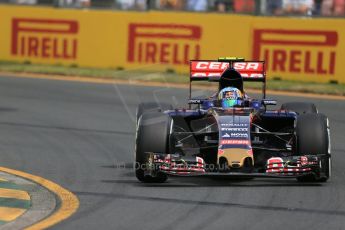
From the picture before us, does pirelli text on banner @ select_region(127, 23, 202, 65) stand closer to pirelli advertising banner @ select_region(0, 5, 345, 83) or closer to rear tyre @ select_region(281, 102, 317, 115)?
pirelli advertising banner @ select_region(0, 5, 345, 83)

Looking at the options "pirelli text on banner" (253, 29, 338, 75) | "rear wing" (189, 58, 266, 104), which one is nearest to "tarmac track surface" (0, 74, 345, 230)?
"rear wing" (189, 58, 266, 104)


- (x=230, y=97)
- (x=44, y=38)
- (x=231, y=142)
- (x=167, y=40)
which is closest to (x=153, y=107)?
(x=230, y=97)

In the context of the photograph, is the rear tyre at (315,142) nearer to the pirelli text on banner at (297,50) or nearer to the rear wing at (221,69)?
the rear wing at (221,69)

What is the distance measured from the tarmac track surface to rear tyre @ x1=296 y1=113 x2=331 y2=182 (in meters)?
0.15

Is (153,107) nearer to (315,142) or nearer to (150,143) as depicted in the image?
(150,143)

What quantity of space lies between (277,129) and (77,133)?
13.6 ft

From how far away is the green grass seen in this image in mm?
19938

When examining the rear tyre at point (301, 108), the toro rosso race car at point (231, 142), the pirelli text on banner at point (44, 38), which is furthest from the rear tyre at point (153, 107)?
the pirelli text on banner at point (44, 38)

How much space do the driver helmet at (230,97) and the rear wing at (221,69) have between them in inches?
24.3

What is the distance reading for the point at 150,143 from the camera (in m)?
9.86

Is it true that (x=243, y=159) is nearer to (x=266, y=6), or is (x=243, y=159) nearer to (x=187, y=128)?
(x=187, y=128)

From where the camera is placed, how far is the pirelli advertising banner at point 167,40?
2048 cm

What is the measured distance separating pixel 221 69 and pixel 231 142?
95.2 inches

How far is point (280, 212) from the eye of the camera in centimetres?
841
